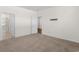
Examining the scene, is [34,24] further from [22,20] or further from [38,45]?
[38,45]

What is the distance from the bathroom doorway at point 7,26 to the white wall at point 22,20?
82mm

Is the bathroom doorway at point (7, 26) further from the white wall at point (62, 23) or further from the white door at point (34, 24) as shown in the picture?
the white wall at point (62, 23)

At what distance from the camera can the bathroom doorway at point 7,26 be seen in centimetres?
179

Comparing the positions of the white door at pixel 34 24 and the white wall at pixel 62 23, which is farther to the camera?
the white door at pixel 34 24

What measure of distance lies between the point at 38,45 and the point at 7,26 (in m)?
0.77

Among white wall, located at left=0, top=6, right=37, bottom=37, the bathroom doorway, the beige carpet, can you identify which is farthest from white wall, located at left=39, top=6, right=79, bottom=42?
the bathroom doorway

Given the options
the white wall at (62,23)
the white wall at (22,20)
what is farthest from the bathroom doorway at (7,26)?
the white wall at (62,23)

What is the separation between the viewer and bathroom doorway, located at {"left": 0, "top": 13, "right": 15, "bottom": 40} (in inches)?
70.7

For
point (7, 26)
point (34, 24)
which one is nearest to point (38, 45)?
point (34, 24)

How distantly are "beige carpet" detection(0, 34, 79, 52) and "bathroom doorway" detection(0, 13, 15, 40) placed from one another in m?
0.12

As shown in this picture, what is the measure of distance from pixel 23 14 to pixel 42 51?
90 centimetres

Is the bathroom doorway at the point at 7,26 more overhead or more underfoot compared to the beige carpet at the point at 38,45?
more overhead

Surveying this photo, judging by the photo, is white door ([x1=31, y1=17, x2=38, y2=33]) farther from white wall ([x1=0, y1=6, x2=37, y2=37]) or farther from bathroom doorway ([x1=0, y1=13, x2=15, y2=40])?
bathroom doorway ([x1=0, y1=13, x2=15, y2=40])
